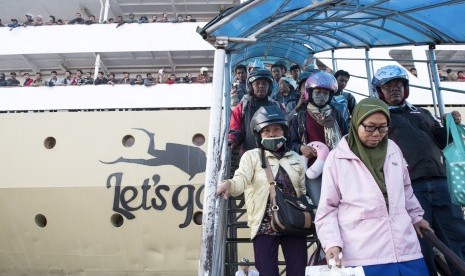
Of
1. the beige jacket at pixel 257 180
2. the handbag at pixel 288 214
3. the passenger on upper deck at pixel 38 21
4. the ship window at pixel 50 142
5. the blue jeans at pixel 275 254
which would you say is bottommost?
the blue jeans at pixel 275 254

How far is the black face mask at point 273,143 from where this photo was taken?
2562mm

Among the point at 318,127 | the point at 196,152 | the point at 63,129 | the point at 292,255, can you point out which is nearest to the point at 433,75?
the point at 318,127

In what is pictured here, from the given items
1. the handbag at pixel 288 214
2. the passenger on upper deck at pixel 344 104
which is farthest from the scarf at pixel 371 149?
the passenger on upper deck at pixel 344 104

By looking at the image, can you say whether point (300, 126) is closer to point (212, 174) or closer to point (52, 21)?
point (212, 174)

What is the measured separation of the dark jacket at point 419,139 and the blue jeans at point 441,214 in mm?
64

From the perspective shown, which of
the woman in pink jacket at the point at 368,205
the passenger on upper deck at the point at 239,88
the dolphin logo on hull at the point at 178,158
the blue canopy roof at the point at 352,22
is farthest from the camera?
the dolphin logo on hull at the point at 178,158

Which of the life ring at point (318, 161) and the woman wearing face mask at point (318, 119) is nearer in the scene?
the life ring at point (318, 161)

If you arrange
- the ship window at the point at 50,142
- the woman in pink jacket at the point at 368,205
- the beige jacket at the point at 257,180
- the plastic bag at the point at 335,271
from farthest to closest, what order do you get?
the ship window at the point at 50,142 < the beige jacket at the point at 257,180 < the woman in pink jacket at the point at 368,205 < the plastic bag at the point at 335,271

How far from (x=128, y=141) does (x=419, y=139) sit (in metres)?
5.71

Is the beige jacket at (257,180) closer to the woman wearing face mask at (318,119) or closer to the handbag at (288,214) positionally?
the handbag at (288,214)

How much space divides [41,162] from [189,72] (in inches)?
258

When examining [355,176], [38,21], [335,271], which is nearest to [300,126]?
[355,176]

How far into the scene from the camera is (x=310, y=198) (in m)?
2.63

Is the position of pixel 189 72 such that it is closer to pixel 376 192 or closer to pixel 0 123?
pixel 0 123
